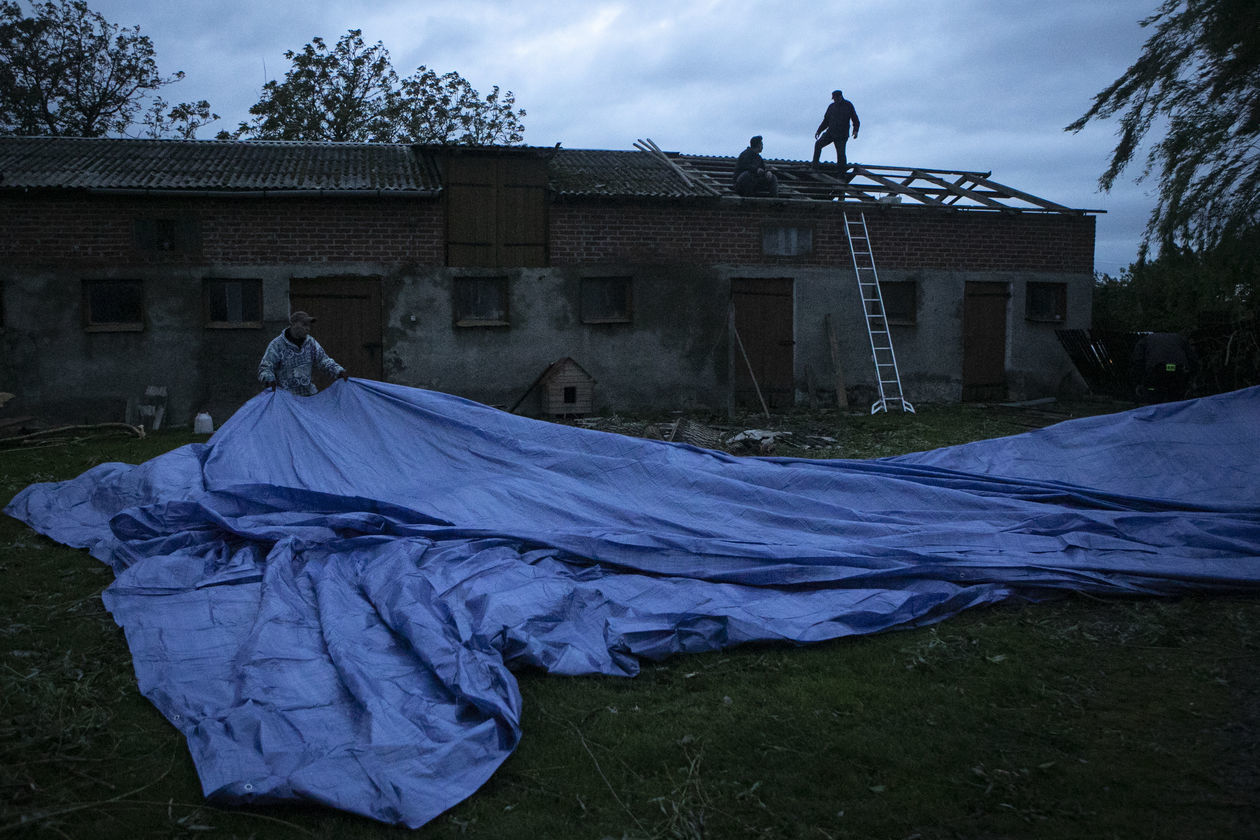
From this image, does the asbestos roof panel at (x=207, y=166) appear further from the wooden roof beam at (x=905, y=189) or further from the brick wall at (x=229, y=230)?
the wooden roof beam at (x=905, y=189)

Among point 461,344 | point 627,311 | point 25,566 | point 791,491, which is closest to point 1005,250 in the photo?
point 627,311

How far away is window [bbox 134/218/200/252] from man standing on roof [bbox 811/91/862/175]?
10339 mm

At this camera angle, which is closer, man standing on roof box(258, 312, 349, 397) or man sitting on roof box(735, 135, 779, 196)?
man standing on roof box(258, 312, 349, 397)

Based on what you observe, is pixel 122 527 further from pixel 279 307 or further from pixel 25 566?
pixel 279 307

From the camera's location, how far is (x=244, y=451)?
604 cm

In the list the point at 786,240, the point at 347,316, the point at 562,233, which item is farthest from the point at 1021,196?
the point at 347,316

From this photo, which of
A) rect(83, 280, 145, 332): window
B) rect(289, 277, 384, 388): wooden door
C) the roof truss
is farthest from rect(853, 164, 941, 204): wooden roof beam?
rect(83, 280, 145, 332): window

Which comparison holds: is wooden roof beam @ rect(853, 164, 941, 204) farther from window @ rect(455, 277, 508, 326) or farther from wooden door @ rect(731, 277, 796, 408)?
window @ rect(455, 277, 508, 326)

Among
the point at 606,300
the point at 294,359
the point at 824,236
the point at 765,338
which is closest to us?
the point at 294,359

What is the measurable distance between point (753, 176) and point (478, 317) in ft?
15.8

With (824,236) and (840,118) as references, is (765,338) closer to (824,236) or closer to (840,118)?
(824,236)

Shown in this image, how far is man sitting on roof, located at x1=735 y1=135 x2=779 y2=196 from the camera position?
14078 mm

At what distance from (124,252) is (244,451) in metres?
8.12

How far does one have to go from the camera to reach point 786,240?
47.0ft
